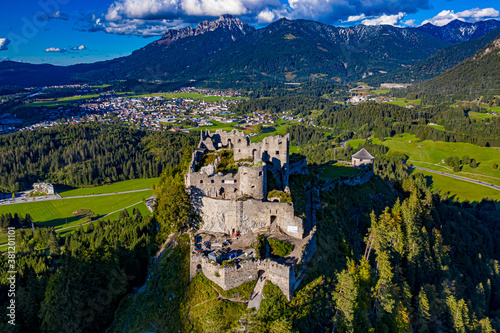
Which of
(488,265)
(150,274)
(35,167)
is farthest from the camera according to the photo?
(35,167)

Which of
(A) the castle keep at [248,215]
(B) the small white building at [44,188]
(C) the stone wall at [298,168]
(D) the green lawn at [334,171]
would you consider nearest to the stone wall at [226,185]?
(A) the castle keep at [248,215]

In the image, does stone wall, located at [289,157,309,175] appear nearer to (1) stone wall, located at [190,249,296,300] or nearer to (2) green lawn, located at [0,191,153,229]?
(1) stone wall, located at [190,249,296,300]

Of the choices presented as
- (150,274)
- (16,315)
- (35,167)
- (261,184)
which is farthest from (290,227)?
(35,167)

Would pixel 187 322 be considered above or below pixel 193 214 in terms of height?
below

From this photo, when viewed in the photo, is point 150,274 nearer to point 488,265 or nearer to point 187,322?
point 187,322

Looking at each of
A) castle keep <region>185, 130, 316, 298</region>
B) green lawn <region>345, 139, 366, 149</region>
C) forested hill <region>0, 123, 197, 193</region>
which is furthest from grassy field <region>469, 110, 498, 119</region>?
castle keep <region>185, 130, 316, 298</region>

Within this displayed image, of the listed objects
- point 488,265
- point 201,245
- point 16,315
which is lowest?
point 488,265

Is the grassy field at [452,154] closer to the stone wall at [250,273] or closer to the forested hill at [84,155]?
the forested hill at [84,155]
